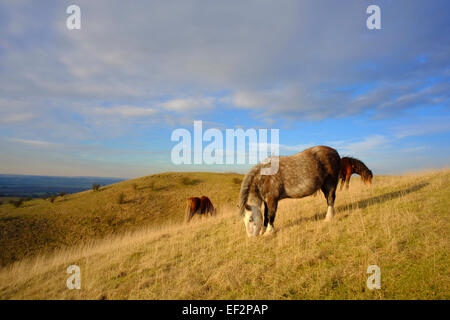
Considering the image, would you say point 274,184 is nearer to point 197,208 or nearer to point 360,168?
point 197,208

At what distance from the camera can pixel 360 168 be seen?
48.1ft

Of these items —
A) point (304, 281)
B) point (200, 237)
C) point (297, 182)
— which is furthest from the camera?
point (200, 237)

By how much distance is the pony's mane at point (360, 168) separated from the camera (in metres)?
14.4

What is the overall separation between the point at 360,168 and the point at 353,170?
0.47 m

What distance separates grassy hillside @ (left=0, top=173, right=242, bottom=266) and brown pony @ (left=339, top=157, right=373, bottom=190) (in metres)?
14.8

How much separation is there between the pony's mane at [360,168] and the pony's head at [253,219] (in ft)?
39.5

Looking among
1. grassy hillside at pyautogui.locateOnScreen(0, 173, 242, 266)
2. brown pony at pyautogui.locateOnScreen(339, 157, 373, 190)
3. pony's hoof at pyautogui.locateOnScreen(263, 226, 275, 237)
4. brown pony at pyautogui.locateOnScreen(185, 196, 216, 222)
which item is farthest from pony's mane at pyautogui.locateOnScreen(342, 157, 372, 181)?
grassy hillside at pyautogui.locateOnScreen(0, 173, 242, 266)

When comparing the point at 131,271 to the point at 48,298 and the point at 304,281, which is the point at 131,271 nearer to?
the point at 48,298

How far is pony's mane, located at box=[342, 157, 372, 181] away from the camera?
14.4 m

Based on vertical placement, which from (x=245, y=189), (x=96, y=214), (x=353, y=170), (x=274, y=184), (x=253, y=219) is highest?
(x=353, y=170)

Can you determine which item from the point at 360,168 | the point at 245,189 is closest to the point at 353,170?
the point at 360,168
